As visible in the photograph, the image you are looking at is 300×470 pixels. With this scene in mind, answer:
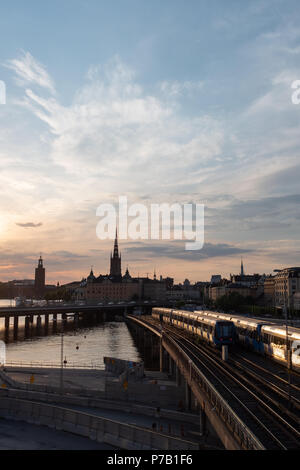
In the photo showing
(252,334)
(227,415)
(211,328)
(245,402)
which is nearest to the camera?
(227,415)

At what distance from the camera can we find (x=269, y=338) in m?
40.3

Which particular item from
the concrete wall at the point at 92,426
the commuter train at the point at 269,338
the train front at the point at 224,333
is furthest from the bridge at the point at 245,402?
the train front at the point at 224,333

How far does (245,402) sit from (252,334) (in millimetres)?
21597

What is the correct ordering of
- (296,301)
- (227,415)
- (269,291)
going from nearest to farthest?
(227,415)
(296,301)
(269,291)

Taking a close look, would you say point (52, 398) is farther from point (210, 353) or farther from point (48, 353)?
point (48, 353)

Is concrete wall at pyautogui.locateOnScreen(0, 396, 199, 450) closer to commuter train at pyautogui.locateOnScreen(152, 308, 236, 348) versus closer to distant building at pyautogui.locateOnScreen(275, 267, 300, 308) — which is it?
commuter train at pyautogui.locateOnScreen(152, 308, 236, 348)


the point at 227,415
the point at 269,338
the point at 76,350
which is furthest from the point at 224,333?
the point at 76,350

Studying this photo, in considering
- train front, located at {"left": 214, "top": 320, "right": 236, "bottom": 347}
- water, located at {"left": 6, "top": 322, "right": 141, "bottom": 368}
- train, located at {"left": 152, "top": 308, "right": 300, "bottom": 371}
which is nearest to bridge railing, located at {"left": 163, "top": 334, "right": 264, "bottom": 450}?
train, located at {"left": 152, "top": 308, "right": 300, "bottom": 371}

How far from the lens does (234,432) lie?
18.8m

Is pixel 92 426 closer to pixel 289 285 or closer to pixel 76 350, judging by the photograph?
pixel 76 350

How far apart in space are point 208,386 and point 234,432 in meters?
7.21

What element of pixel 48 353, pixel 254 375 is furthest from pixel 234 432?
pixel 48 353

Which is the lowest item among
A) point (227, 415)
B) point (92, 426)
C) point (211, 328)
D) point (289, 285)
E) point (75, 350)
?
point (75, 350)

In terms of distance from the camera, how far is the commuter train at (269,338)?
111ft
